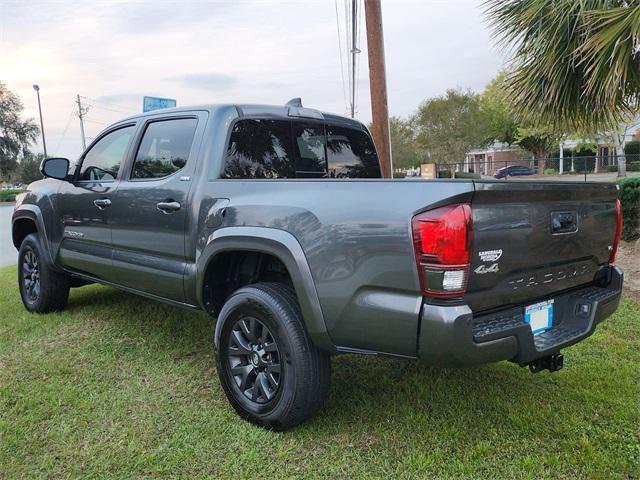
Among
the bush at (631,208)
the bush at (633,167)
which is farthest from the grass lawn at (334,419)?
the bush at (633,167)

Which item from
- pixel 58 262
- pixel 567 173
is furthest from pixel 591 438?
pixel 567 173

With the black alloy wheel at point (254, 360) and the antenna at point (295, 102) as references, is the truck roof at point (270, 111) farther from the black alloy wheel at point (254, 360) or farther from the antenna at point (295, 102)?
the black alloy wheel at point (254, 360)

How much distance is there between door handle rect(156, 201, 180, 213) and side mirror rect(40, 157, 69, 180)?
5.13 feet

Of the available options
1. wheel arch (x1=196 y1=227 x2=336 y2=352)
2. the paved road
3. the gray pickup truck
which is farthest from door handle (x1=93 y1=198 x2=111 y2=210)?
the paved road

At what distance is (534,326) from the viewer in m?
2.71

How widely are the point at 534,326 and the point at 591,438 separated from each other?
2.52 ft

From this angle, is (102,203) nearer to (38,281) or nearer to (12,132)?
(38,281)

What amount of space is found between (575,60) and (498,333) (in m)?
5.24

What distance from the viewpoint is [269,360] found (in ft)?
9.73

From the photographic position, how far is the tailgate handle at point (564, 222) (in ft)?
8.71

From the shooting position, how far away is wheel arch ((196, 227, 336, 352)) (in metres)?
2.65

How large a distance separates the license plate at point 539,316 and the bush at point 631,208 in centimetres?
645

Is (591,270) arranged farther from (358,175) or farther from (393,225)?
(358,175)

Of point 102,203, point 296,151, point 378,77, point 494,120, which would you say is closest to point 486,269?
point 296,151
